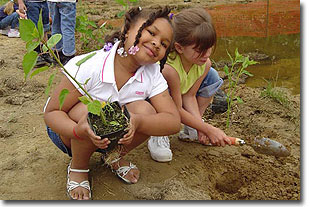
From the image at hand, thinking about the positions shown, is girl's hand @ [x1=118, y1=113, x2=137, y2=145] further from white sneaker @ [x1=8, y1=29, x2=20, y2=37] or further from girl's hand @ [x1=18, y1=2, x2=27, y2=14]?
white sneaker @ [x1=8, y1=29, x2=20, y2=37]

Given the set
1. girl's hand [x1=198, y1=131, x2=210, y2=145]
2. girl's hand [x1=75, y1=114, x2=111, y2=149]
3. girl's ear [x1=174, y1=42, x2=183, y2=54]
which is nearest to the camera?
girl's hand [x1=75, y1=114, x2=111, y2=149]

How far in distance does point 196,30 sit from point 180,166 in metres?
0.79

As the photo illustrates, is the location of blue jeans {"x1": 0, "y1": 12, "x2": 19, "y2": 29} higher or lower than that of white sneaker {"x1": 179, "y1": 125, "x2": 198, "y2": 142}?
lower

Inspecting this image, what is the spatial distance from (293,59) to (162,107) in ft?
8.71

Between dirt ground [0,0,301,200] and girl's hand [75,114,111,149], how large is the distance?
0.43 metres

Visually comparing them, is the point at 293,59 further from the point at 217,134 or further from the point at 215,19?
the point at 217,134

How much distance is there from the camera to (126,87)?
183 centimetres

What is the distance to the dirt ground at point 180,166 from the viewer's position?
196 cm

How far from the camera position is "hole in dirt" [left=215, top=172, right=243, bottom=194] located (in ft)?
7.18

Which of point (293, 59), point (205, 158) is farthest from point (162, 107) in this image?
point (293, 59)

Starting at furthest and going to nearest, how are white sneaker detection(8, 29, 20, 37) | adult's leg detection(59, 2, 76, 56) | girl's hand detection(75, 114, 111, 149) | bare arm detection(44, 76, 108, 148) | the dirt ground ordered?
white sneaker detection(8, 29, 20, 37), adult's leg detection(59, 2, 76, 56), the dirt ground, bare arm detection(44, 76, 108, 148), girl's hand detection(75, 114, 111, 149)

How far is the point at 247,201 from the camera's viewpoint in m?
2.08

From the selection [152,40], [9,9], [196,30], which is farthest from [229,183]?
[9,9]

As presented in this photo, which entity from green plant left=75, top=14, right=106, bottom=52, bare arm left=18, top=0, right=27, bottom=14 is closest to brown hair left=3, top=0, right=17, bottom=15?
bare arm left=18, top=0, right=27, bottom=14
